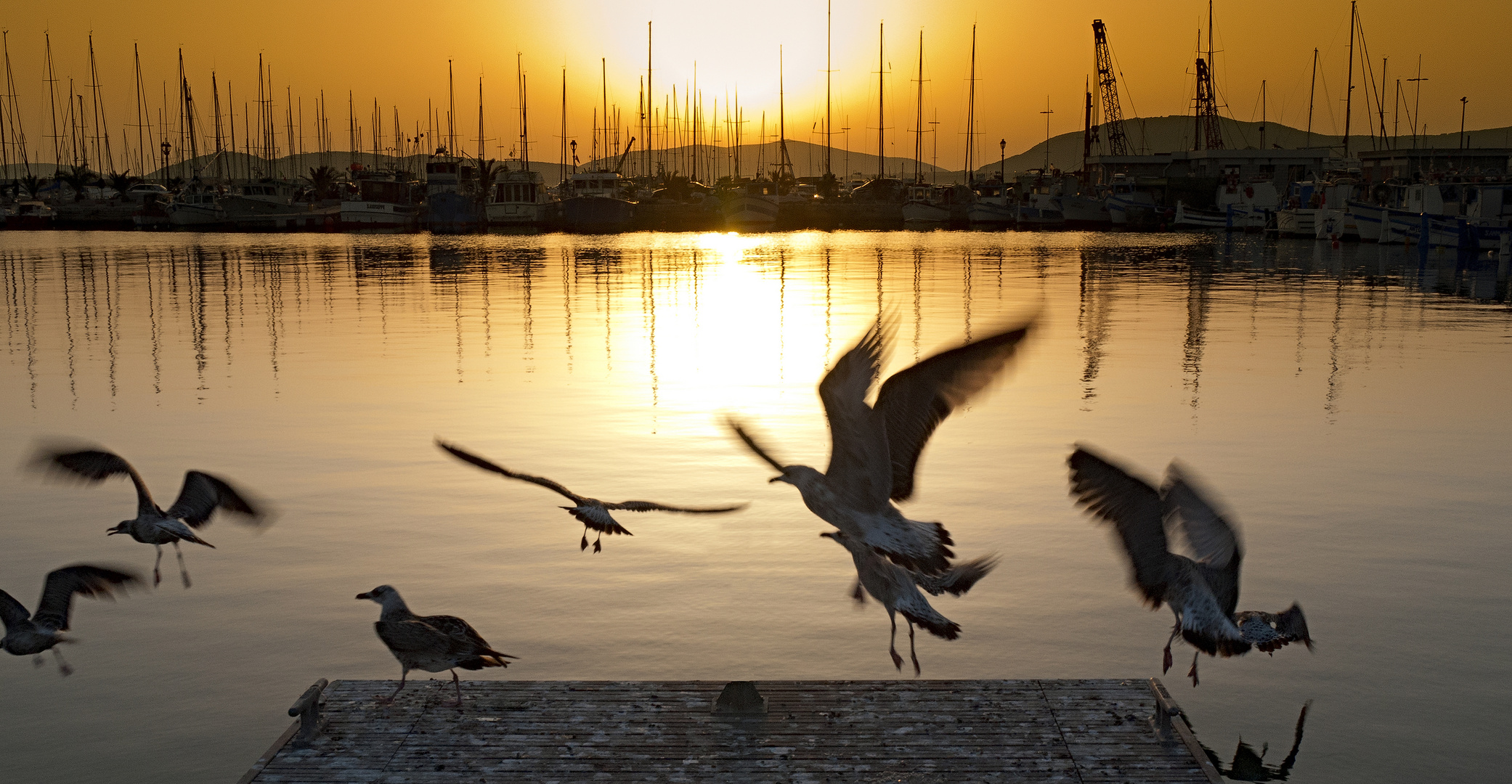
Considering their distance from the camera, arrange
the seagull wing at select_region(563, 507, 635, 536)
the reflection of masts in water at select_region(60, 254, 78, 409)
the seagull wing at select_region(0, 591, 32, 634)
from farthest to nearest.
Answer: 1. the reflection of masts in water at select_region(60, 254, 78, 409)
2. the seagull wing at select_region(563, 507, 635, 536)
3. the seagull wing at select_region(0, 591, 32, 634)

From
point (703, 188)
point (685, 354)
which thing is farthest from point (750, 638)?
point (703, 188)

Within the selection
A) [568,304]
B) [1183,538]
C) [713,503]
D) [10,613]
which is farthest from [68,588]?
[568,304]

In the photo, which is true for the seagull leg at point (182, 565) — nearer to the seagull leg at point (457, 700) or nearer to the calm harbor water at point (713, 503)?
A: the calm harbor water at point (713, 503)

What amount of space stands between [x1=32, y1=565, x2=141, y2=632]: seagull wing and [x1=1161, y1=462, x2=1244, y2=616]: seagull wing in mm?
6786

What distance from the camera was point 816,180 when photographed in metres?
170

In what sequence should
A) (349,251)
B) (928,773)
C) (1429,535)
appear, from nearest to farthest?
1. (928,773)
2. (1429,535)
3. (349,251)

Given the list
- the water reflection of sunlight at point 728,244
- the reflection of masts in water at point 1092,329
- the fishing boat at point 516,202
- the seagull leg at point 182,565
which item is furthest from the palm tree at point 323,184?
the seagull leg at point 182,565

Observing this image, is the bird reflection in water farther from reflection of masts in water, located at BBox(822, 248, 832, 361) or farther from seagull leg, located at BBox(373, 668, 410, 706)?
reflection of masts in water, located at BBox(822, 248, 832, 361)

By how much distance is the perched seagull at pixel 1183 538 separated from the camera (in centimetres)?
684

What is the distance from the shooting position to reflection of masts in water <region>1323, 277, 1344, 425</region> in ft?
54.2

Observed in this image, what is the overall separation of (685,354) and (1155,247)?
49.6 m

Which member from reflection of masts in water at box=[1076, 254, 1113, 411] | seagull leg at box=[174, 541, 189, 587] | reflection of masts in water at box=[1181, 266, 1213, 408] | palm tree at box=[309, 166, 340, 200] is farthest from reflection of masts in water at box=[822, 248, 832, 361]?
palm tree at box=[309, 166, 340, 200]

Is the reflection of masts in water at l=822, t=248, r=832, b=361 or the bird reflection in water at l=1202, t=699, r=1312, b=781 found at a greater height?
the reflection of masts in water at l=822, t=248, r=832, b=361

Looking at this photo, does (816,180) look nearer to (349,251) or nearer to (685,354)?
(349,251)
